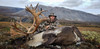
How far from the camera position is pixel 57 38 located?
5.49 metres

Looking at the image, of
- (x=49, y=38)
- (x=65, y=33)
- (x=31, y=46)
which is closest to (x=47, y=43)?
(x=49, y=38)

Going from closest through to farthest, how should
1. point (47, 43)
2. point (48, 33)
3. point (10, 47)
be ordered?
point (10, 47), point (47, 43), point (48, 33)

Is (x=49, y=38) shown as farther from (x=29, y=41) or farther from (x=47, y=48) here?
(x=29, y=41)

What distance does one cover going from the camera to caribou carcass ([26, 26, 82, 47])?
5.38 m

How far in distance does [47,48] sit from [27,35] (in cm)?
136

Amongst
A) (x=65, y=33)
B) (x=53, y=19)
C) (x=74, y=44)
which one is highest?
(x=53, y=19)

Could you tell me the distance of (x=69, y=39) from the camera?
5848 mm

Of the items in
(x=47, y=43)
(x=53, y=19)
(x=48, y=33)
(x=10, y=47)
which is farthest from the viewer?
(x=53, y=19)

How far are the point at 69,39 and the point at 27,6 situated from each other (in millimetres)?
3003

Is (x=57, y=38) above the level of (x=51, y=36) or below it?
below

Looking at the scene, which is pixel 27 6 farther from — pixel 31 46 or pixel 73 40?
pixel 73 40

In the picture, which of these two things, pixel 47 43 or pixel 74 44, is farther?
pixel 74 44

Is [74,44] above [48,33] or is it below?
below

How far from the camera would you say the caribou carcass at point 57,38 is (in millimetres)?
5381
